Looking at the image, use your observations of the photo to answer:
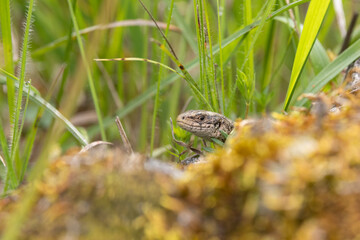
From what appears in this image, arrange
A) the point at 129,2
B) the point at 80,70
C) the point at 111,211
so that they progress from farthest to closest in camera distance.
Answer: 1. the point at 129,2
2. the point at 111,211
3. the point at 80,70

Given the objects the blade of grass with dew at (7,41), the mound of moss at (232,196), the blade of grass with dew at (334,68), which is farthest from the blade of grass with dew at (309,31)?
the blade of grass with dew at (7,41)

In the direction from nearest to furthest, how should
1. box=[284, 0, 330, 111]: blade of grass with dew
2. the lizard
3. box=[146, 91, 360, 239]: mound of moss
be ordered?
box=[146, 91, 360, 239]: mound of moss → box=[284, 0, 330, 111]: blade of grass with dew → the lizard

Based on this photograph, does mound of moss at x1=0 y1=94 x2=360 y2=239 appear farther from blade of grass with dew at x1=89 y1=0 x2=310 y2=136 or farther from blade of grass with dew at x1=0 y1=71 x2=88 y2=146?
blade of grass with dew at x1=89 y1=0 x2=310 y2=136

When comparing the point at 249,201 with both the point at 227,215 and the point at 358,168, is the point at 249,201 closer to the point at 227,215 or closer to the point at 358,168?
the point at 227,215

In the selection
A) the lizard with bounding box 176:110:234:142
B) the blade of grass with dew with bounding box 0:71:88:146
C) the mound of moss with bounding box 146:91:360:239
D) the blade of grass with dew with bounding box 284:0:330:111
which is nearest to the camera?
the mound of moss with bounding box 146:91:360:239

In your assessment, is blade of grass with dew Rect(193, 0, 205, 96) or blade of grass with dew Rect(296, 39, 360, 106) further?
blade of grass with dew Rect(296, 39, 360, 106)

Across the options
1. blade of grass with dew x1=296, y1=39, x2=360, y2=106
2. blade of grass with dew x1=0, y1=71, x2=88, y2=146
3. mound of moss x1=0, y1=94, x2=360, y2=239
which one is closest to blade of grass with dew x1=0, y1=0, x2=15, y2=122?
blade of grass with dew x1=0, y1=71, x2=88, y2=146

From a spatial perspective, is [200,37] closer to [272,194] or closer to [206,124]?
[206,124]

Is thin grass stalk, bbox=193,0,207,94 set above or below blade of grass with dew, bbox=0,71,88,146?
above

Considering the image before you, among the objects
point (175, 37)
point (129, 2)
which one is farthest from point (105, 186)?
point (175, 37)
